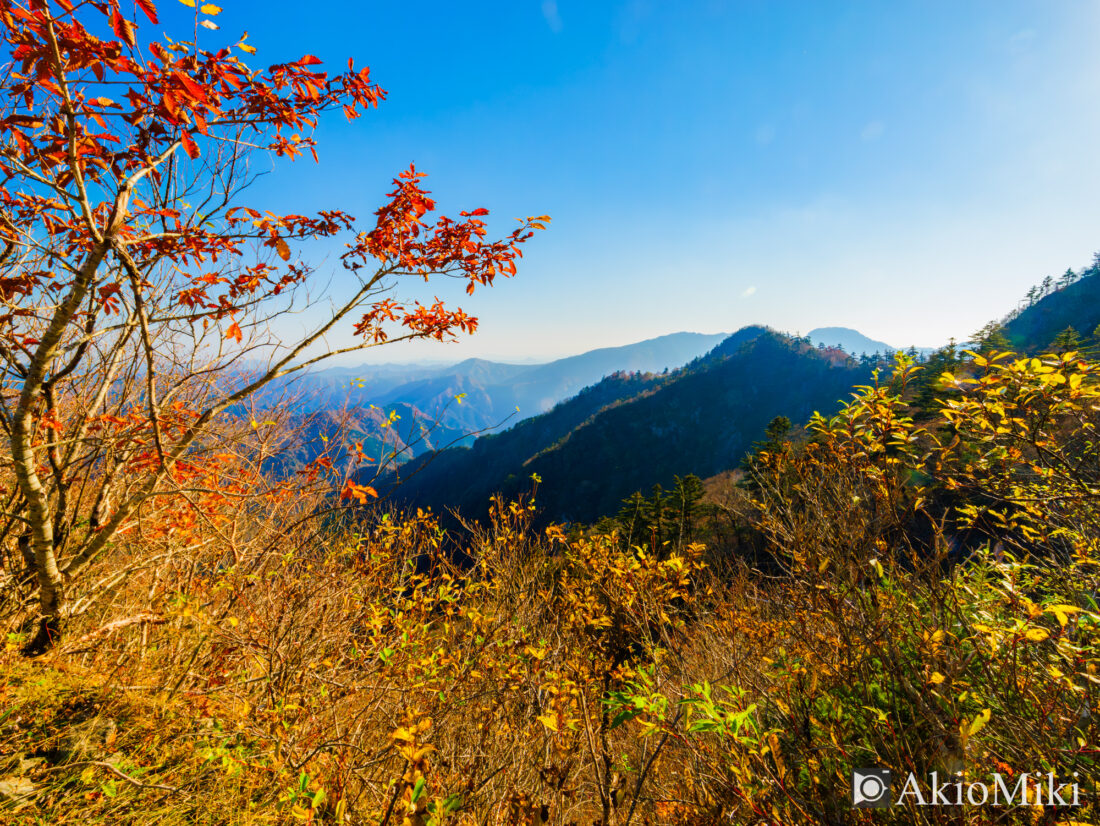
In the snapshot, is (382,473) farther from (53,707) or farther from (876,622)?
(876,622)

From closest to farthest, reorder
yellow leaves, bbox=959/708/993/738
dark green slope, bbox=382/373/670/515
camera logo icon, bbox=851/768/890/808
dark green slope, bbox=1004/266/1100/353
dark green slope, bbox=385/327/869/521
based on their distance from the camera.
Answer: yellow leaves, bbox=959/708/993/738
camera logo icon, bbox=851/768/890/808
dark green slope, bbox=1004/266/1100/353
dark green slope, bbox=385/327/869/521
dark green slope, bbox=382/373/670/515

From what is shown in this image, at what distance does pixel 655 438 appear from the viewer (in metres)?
108

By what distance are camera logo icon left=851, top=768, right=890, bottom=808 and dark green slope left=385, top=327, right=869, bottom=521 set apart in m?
77.7

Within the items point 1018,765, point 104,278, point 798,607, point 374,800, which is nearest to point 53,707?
point 374,800

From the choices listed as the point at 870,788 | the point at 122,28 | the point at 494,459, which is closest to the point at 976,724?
the point at 870,788

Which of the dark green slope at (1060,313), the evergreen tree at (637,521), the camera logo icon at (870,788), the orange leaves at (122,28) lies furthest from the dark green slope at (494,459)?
the dark green slope at (1060,313)

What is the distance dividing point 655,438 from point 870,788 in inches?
4293

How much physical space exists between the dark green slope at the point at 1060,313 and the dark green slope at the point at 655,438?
33606 millimetres

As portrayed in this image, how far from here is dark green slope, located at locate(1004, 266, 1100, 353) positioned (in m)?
84.3

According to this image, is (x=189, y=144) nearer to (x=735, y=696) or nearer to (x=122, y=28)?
(x=122, y=28)

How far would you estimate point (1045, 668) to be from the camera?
2.16 meters

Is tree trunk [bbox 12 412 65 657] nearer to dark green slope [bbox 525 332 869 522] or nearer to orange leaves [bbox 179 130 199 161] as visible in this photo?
orange leaves [bbox 179 130 199 161]

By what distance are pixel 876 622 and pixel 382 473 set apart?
450cm

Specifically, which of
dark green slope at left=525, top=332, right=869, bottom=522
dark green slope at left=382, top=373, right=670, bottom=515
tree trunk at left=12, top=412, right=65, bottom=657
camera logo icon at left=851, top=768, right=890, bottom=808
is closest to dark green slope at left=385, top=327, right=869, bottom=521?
dark green slope at left=525, top=332, right=869, bottom=522
